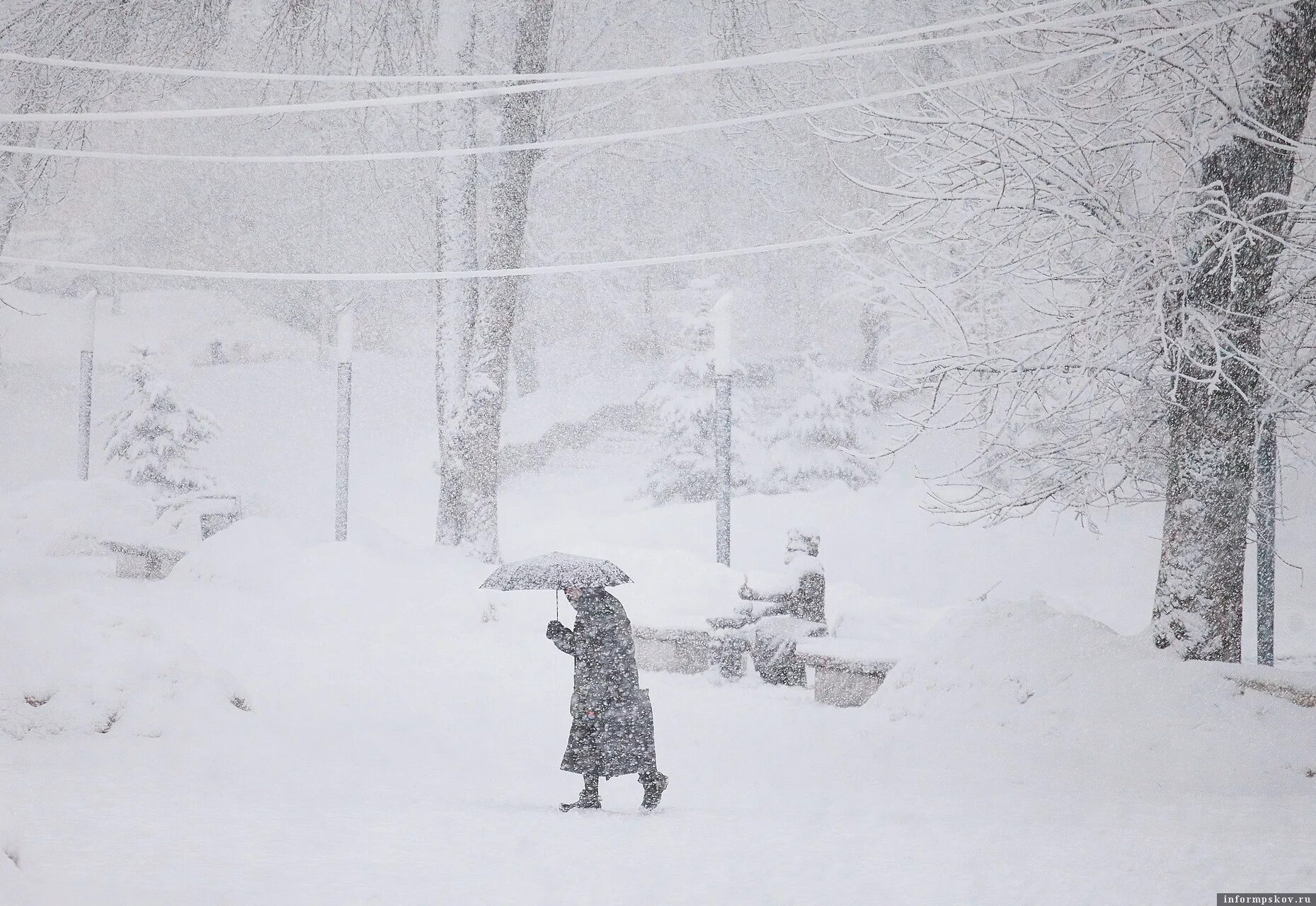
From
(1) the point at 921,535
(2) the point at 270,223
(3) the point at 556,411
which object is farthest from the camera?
(2) the point at 270,223

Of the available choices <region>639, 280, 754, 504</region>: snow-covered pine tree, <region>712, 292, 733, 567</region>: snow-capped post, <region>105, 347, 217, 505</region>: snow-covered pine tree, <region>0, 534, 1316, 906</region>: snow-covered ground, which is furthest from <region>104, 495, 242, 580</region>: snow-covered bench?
<region>639, 280, 754, 504</region>: snow-covered pine tree

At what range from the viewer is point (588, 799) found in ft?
21.4

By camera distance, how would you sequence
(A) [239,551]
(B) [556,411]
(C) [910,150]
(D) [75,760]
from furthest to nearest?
(B) [556,411] < (A) [239,551] < (C) [910,150] < (D) [75,760]

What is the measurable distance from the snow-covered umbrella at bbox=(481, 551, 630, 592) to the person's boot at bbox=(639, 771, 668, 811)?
3.75 feet

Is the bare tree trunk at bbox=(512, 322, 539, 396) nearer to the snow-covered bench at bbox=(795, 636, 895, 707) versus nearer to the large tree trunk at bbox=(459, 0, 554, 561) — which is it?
the large tree trunk at bbox=(459, 0, 554, 561)

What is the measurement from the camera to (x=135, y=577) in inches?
623

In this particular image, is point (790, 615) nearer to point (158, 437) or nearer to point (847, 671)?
point (847, 671)

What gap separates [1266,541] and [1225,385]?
5.53 ft

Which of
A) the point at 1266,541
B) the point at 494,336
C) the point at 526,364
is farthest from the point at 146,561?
the point at 526,364

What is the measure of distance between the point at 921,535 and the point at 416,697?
37.3 feet

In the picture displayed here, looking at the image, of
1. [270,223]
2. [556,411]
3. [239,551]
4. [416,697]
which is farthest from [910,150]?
[270,223]

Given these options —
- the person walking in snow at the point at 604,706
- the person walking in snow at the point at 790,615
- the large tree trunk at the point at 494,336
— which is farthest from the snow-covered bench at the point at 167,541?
the person walking in snow at the point at 604,706

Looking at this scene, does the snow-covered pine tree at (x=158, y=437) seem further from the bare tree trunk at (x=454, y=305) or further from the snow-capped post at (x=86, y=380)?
the bare tree trunk at (x=454, y=305)

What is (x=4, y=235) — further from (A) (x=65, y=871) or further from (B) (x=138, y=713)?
(A) (x=65, y=871)
